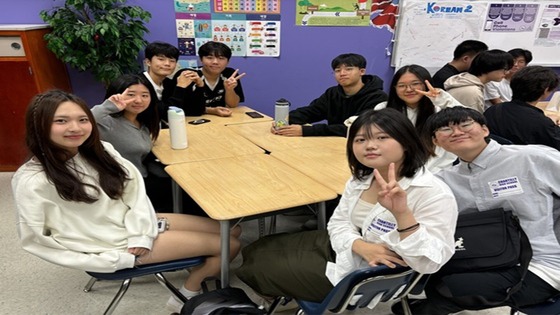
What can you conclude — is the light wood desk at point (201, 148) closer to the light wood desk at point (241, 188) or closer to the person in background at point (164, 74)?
the light wood desk at point (241, 188)

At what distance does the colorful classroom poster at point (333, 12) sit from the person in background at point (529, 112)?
2015 mm

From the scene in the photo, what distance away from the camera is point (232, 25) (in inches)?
141

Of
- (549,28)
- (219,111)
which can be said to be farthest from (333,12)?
(549,28)

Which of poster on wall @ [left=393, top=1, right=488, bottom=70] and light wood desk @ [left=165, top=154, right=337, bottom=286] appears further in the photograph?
poster on wall @ [left=393, top=1, right=488, bottom=70]

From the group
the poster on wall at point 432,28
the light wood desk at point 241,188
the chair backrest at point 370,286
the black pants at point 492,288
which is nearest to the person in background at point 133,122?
the light wood desk at point 241,188

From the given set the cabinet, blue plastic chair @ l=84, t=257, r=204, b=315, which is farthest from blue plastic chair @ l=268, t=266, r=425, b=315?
the cabinet

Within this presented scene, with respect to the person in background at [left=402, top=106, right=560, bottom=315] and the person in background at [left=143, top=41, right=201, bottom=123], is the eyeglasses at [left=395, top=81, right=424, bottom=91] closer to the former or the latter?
the person in background at [left=402, top=106, right=560, bottom=315]

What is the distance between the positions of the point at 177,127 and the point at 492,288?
1.64m

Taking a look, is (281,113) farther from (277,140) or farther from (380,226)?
(380,226)

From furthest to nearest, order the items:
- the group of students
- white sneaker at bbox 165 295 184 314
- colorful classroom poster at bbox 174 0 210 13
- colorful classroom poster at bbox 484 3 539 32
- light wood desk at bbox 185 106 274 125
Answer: colorful classroom poster at bbox 484 3 539 32 < colorful classroom poster at bbox 174 0 210 13 < light wood desk at bbox 185 106 274 125 < white sneaker at bbox 165 295 184 314 < the group of students

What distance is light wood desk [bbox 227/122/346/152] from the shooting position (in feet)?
7.20

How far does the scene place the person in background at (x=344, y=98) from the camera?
2.39 meters

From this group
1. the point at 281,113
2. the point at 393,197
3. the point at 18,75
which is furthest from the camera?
the point at 18,75

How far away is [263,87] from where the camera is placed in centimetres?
389
